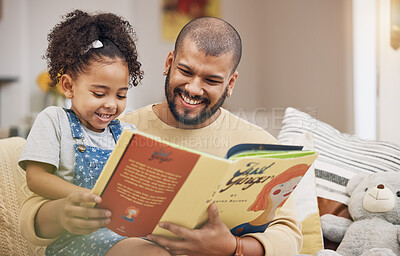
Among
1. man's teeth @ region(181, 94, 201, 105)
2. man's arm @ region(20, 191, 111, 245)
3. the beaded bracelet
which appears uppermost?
man's teeth @ region(181, 94, 201, 105)

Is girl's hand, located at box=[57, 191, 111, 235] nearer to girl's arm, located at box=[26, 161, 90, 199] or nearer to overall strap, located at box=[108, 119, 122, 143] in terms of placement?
girl's arm, located at box=[26, 161, 90, 199]

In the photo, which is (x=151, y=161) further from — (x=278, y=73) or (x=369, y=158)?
(x=278, y=73)

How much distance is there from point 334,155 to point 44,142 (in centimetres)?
100

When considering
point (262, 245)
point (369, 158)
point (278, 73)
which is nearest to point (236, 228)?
point (262, 245)

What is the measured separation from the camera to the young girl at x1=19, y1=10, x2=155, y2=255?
907 mm

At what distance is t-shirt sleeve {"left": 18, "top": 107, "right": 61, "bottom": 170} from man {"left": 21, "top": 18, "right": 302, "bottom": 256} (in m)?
0.09

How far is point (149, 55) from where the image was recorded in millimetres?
4793

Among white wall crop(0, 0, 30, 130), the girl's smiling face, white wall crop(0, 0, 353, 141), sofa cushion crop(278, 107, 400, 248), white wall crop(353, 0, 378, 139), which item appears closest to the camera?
the girl's smiling face

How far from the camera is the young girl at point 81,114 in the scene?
0.91m

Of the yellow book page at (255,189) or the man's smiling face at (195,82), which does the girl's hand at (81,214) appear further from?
the man's smiling face at (195,82)

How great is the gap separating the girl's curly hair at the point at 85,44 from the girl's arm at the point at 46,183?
0.21 metres

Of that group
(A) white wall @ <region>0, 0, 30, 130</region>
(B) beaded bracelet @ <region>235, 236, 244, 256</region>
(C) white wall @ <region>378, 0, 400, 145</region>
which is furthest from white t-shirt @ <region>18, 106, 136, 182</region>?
(A) white wall @ <region>0, 0, 30, 130</region>

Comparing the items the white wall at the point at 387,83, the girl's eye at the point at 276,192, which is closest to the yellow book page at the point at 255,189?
the girl's eye at the point at 276,192

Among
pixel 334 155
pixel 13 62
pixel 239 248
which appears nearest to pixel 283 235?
pixel 239 248
